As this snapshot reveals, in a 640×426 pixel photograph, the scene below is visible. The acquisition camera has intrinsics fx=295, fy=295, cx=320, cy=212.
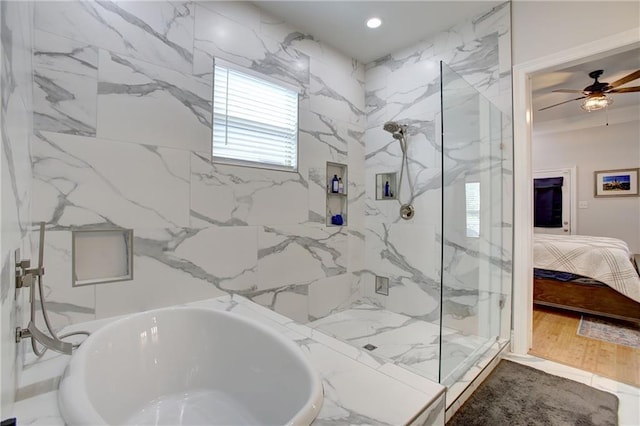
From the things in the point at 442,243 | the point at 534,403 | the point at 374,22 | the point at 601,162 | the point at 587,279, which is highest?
the point at 374,22

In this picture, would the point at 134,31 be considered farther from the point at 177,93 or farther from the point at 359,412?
the point at 359,412

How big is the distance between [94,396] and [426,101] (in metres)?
2.90

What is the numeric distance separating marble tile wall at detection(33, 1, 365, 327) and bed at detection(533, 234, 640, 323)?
2.51 m

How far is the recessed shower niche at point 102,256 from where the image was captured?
5.19ft

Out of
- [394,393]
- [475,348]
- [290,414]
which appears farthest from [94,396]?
[475,348]

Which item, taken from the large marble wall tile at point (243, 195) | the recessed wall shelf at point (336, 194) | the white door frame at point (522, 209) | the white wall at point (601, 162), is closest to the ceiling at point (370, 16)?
the white door frame at point (522, 209)

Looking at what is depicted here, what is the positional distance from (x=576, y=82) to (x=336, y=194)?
334 centimetres

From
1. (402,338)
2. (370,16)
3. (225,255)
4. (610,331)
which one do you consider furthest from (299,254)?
(610,331)

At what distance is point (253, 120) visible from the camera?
7.48 feet

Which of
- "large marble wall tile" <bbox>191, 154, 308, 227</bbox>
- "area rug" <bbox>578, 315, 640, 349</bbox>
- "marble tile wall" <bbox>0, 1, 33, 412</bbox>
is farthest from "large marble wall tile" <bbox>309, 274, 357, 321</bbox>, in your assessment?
"area rug" <bbox>578, 315, 640, 349</bbox>

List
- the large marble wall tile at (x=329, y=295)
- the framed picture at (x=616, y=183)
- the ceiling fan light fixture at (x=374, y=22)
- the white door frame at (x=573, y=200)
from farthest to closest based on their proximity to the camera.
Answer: the white door frame at (x=573, y=200), the framed picture at (x=616, y=183), the large marble wall tile at (x=329, y=295), the ceiling fan light fixture at (x=374, y=22)

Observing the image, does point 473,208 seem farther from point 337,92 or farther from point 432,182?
point 337,92

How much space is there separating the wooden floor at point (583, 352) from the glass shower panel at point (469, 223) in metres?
0.45

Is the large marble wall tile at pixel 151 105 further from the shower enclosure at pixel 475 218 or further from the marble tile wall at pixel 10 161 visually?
the shower enclosure at pixel 475 218
